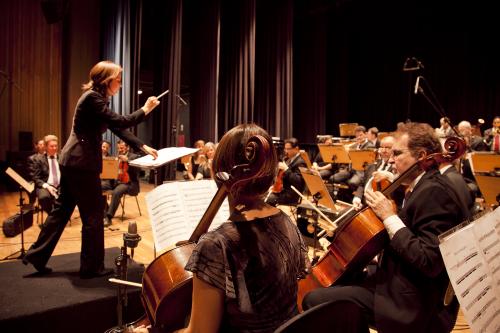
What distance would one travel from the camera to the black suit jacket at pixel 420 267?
1618mm

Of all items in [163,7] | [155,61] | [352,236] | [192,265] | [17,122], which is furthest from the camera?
[155,61]

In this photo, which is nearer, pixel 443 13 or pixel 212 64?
pixel 212 64

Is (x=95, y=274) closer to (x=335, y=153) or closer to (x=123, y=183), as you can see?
(x=123, y=183)

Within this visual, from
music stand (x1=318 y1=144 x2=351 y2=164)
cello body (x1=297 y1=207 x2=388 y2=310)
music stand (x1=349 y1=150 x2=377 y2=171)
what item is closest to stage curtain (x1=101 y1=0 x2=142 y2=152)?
music stand (x1=318 y1=144 x2=351 y2=164)

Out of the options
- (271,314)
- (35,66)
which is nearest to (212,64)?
(35,66)

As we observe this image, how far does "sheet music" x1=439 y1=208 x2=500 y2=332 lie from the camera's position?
3.12 feet

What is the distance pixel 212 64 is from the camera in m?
9.25

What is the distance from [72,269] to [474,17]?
33.9 feet

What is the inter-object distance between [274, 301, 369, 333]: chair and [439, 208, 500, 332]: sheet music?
0.23 metres

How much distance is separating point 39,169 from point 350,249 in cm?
467

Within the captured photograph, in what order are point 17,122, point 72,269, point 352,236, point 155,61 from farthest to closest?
point 155,61 < point 17,122 < point 72,269 < point 352,236

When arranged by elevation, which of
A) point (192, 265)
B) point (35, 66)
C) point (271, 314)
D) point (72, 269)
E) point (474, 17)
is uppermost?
point (474, 17)

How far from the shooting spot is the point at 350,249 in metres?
1.95

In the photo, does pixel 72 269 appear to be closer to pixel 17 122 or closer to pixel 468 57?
pixel 17 122
